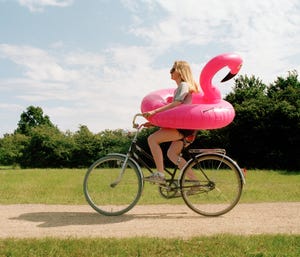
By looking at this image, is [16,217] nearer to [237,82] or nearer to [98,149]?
[98,149]

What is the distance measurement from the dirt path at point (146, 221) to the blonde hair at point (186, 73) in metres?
1.88

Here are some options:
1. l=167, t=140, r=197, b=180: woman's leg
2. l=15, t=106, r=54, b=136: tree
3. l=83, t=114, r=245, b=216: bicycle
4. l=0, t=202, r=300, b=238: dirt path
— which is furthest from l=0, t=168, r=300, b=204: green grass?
l=15, t=106, r=54, b=136: tree

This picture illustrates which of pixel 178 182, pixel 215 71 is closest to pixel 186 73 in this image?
pixel 215 71

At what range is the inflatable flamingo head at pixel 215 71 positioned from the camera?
6613 mm

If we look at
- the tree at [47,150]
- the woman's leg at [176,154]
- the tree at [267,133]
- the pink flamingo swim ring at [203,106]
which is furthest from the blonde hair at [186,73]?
the tree at [47,150]

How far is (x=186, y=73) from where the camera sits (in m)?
6.41

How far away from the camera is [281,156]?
2517 cm

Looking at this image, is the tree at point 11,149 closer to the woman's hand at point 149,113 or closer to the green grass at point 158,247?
the woman's hand at point 149,113

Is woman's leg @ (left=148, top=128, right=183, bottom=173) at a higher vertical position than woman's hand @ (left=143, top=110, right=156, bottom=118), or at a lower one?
lower

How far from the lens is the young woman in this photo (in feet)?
20.5

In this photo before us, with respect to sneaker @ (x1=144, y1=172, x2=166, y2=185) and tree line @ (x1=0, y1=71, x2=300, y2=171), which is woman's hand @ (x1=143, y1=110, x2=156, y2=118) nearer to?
sneaker @ (x1=144, y1=172, x2=166, y2=185)

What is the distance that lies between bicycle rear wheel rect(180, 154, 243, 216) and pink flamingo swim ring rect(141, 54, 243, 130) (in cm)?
52

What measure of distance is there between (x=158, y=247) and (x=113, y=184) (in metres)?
2.13

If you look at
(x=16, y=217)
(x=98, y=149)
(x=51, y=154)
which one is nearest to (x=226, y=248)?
(x=16, y=217)
